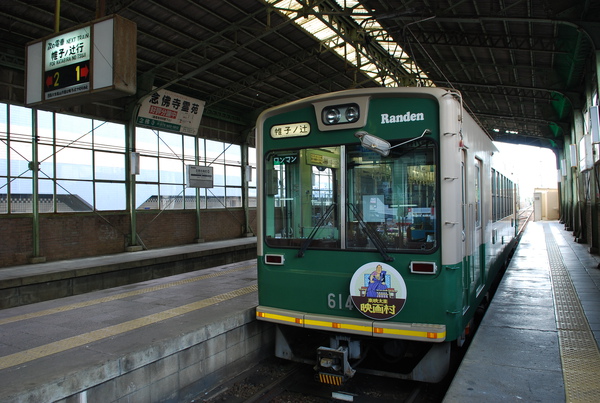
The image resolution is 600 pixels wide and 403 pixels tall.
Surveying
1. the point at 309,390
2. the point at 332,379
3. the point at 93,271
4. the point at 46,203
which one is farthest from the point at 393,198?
the point at 46,203

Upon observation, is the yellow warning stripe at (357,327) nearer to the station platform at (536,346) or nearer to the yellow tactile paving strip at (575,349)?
the station platform at (536,346)

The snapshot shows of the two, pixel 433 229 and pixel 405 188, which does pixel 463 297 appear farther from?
pixel 405 188

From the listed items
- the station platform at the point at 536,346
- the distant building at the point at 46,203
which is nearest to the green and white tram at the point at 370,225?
the station platform at the point at 536,346

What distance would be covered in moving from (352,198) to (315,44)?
499 inches

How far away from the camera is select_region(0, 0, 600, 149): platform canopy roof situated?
11375 mm

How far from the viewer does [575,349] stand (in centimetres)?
467

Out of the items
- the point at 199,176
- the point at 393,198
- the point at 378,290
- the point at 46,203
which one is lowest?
the point at 378,290

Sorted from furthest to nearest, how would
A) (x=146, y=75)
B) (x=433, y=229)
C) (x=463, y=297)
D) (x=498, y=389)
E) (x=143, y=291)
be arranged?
1. (x=146, y=75)
2. (x=143, y=291)
3. (x=463, y=297)
4. (x=433, y=229)
5. (x=498, y=389)

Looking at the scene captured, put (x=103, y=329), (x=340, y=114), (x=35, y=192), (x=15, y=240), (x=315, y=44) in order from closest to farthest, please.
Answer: (x=340, y=114)
(x=103, y=329)
(x=15, y=240)
(x=35, y=192)
(x=315, y=44)

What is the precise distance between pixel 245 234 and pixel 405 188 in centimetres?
1734

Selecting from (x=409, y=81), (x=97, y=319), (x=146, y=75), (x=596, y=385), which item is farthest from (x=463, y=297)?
(x=409, y=81)

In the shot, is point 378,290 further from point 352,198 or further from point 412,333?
point 352,198

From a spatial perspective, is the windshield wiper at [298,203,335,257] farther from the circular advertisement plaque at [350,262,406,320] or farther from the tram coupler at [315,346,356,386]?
the tram coupler at [315,346,356,386]

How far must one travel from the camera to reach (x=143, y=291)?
24.1ft
